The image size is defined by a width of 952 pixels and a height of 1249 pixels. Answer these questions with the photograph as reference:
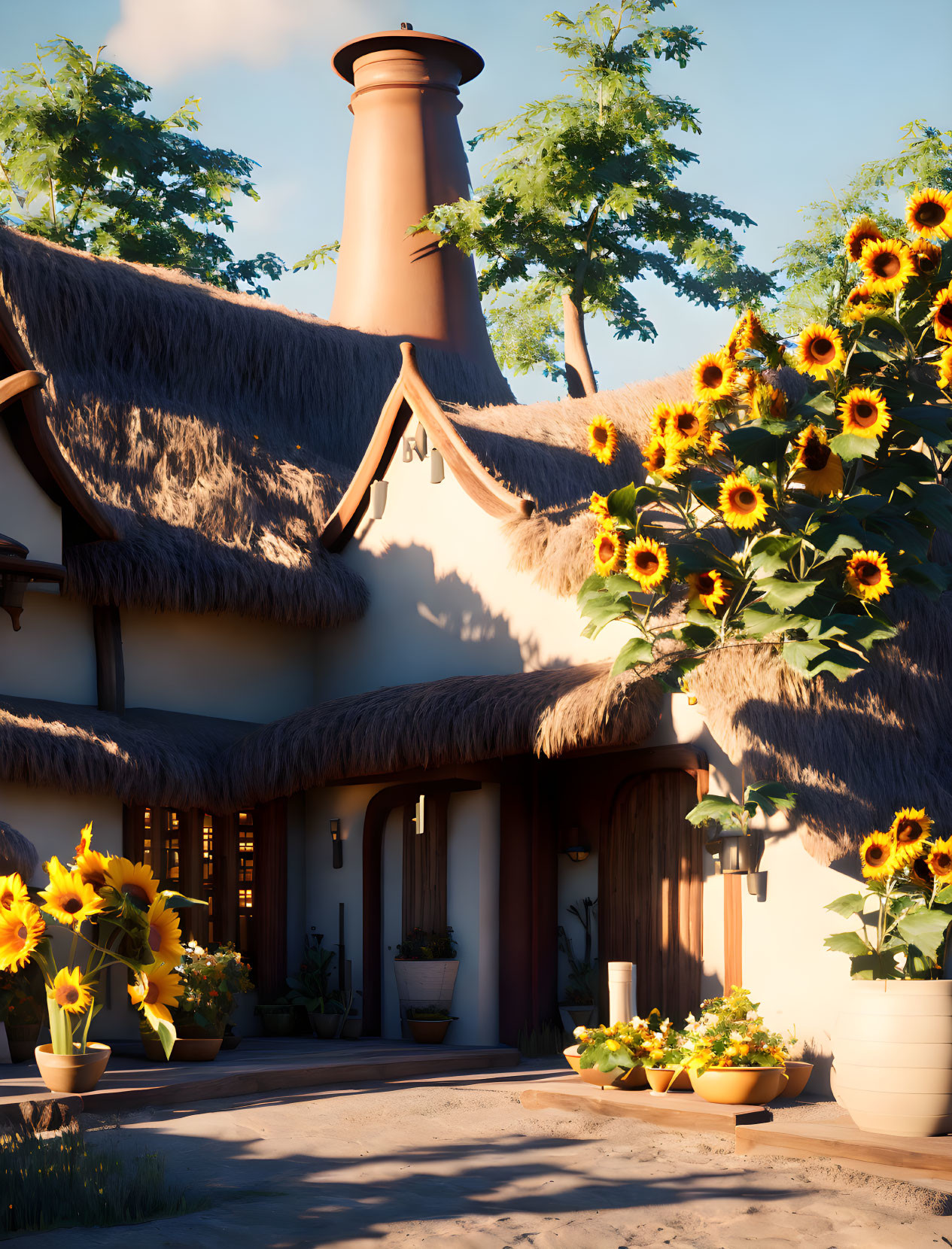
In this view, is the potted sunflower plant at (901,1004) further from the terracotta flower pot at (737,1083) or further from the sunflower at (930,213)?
the sunflower at (930,213)

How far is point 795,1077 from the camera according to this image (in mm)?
8664

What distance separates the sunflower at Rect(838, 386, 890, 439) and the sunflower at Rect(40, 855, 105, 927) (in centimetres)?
516

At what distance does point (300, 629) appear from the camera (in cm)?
1405

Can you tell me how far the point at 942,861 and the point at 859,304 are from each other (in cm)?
339

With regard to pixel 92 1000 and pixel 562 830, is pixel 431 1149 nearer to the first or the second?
pixel 92 1000

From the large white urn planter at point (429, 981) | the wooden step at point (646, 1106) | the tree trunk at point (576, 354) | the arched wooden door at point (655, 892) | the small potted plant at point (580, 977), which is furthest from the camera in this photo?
the tree trunk at point (576, 354)

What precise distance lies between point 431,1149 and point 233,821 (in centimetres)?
606

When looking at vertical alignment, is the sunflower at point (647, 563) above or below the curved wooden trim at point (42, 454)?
below

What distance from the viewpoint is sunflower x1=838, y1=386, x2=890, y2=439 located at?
807cm

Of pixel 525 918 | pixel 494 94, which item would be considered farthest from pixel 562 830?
pixel 494 94

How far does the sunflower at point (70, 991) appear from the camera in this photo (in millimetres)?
8023

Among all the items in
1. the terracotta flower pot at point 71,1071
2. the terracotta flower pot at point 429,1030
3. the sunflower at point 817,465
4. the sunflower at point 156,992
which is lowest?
the terracotta flower pot at point 429,1030

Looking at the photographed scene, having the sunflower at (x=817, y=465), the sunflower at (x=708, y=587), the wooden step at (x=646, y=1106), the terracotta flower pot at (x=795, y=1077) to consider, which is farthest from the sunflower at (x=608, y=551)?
the terracotta flower pot at (x=795, y=1077)

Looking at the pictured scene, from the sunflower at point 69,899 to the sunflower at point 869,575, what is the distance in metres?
4.75
